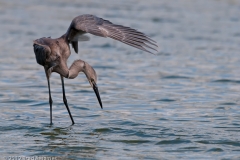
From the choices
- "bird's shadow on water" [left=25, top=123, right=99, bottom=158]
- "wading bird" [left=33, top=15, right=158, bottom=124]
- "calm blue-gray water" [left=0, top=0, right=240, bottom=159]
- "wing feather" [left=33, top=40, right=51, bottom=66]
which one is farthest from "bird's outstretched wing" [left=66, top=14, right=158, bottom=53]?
"bird's shadow on water" [left=25, top=123, right=99, bottom=158]

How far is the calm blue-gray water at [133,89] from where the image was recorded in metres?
7.91

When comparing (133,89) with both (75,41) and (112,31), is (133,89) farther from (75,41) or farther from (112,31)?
(112,31)

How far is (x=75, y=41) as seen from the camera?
368 inches

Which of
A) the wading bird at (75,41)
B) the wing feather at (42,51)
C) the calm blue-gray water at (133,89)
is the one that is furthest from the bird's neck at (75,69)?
the calm blue-gray water at (133,89)

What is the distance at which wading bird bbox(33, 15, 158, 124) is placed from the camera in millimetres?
7965

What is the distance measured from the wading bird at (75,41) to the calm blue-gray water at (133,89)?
76 centimetres

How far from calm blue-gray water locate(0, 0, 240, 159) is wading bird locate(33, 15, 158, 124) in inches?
30.1

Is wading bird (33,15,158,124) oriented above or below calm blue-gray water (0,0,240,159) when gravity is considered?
above

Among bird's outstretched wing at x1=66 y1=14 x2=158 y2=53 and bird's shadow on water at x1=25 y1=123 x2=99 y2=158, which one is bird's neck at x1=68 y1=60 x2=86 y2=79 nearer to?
bird's outstretched wing at x1=66 y1=14 x2=158 y2=53

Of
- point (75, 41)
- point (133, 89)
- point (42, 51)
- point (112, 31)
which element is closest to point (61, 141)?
point (42, 51)

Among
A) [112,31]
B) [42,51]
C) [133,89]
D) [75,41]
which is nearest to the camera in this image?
[112,31]

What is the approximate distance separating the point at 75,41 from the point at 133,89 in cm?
203

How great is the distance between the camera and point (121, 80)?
11.6 m

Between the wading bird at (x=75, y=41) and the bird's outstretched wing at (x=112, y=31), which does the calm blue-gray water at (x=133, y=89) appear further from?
the bird's outstretched wing at (x=112, y=31)
